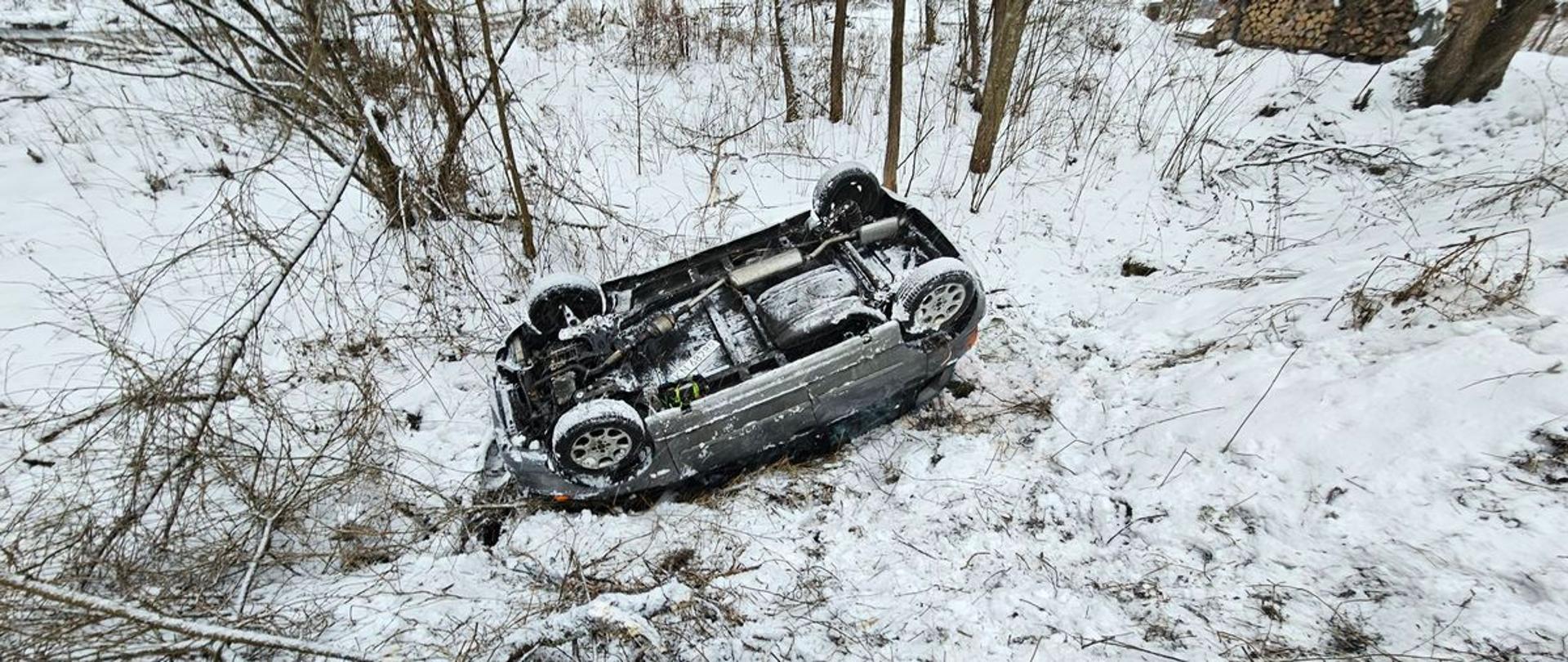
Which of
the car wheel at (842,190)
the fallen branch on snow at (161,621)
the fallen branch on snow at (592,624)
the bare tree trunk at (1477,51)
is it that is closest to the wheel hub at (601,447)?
the fallen branch on snow at (592,624)

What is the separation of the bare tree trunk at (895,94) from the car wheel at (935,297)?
2.52 metres

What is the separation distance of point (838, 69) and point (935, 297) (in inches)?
182

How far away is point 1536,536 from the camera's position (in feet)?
8.29

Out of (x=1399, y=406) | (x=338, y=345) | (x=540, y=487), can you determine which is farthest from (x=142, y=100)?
→ (x=1399, y=406)

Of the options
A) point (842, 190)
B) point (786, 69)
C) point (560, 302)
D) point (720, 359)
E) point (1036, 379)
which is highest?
point (786, 69)

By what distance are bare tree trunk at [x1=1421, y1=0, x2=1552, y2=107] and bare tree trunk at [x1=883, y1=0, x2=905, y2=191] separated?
525 cm

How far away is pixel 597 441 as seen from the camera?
3168mm

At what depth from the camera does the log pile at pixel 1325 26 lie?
286 inches

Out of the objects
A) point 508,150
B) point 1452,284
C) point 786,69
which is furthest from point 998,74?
point 508,150

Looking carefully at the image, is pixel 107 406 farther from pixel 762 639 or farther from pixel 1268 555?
pixel 1268 555

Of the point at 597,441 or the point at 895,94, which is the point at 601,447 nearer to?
the point at 597,441

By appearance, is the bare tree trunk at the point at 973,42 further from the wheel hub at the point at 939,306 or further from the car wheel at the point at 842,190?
the wheel hub at the point at 939,306

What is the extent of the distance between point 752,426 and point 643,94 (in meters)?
5.75

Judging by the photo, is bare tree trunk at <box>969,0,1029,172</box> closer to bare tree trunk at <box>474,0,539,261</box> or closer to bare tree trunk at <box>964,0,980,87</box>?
bare tree trunk at <box>964,0,980,87</box>
